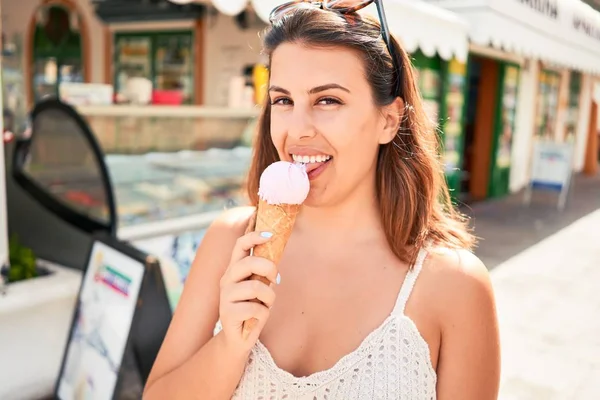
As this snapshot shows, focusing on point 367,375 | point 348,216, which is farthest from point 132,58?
point 367,375

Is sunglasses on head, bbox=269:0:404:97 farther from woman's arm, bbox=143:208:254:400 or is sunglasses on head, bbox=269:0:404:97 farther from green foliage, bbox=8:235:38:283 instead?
green foliage, bbox=8:235:38:283

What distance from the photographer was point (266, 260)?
1269 mm

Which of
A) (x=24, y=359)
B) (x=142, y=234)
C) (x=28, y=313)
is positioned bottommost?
(x=24, y=359)

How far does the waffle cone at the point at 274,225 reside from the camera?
137 centimetres

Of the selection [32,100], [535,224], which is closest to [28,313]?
[32,100]

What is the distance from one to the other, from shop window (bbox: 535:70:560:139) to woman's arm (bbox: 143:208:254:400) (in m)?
13.9

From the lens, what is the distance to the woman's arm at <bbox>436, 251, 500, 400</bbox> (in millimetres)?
1521

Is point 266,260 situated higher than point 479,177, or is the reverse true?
point 266,260

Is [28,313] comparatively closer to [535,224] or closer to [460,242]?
[460,242]

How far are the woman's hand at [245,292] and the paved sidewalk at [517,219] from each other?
5.57 meters

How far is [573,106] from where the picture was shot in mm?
17469

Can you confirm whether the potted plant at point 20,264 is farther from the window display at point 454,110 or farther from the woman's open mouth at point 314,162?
the window display at point 454,110

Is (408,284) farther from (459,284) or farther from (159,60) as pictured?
(159,60)

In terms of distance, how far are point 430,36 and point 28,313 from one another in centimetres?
436
